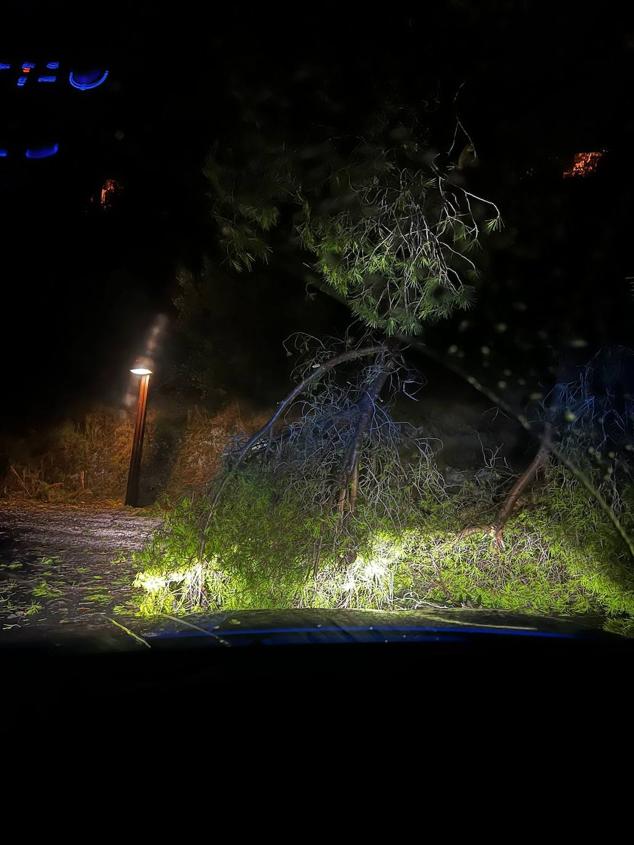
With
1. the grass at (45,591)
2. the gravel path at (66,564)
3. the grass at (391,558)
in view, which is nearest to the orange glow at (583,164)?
the grass at (391,558)

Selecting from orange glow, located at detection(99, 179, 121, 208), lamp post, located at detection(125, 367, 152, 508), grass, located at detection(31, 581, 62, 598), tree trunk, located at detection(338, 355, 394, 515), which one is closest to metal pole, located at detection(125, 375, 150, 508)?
lamp post, located at detection(125, 367, 152, 508)

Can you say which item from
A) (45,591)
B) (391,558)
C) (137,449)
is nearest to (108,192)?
(137,449)

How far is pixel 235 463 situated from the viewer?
6852mm

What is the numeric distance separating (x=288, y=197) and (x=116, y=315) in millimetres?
13434

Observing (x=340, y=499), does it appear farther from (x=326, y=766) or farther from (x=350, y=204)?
(x=326, y=766)

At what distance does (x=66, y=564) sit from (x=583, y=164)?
316 inches

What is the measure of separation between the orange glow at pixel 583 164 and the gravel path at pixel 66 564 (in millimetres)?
6586

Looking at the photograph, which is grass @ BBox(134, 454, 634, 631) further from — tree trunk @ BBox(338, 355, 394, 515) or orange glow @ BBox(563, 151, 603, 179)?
orange glow @ BBox(563, 151, 603, 179)

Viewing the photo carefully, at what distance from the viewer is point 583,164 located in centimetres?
805

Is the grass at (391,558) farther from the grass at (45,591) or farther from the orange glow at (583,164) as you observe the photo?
the orange glow at (583,164)

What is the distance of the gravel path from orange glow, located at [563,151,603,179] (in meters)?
6.59

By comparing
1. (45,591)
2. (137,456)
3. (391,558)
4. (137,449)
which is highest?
(137,449)

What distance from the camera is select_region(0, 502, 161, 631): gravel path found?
6309 mm

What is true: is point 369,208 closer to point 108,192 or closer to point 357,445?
point 357,445
